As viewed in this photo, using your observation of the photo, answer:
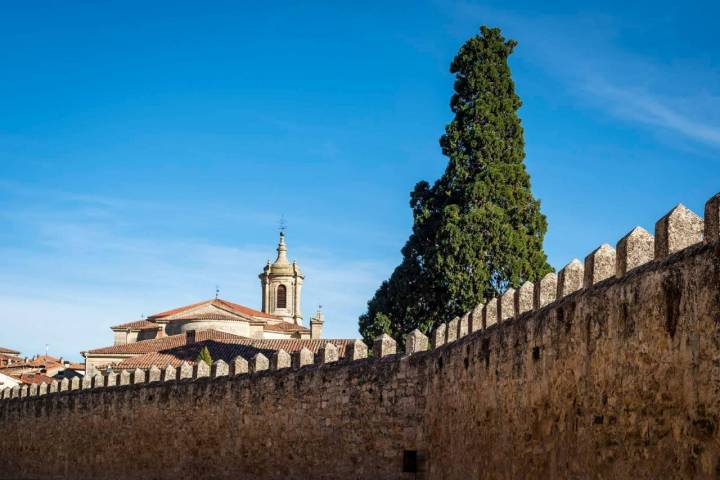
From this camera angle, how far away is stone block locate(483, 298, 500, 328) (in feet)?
41.3

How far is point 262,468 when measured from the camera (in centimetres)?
2031

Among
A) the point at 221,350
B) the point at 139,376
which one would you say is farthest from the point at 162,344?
the point at 139,376

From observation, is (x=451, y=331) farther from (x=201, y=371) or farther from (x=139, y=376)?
(x=139, y=376)

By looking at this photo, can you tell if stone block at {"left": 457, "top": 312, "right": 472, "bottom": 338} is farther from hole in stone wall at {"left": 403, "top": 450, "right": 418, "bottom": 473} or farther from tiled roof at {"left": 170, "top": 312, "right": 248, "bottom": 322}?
tiled roof at {"left": 170, "top": 312, "right": 248, "bottom": 322}

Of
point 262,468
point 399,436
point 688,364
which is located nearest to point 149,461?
point 262,468

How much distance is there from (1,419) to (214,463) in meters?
15.4

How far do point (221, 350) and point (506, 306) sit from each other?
41.3m

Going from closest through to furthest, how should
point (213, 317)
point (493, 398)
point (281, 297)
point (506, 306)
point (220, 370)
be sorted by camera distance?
point (506, 306)
point (493, 398)
point (220, 370)
point (213, 317)
point (281, 297)

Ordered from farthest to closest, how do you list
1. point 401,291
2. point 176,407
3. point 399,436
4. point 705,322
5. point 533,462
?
1. point 401,291
2. point 176,407
3. point 399,436
4. point 533,462
5. point 705,322

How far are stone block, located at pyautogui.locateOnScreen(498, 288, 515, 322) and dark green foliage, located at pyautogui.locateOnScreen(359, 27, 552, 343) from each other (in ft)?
64.3

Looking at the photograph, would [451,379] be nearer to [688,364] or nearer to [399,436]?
[399,436]

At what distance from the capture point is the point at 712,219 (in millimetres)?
6457

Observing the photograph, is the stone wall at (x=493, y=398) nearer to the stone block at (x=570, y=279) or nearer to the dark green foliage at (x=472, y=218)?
the stone block at (x=570, y=279)

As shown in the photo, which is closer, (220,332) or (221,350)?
(221,350)
